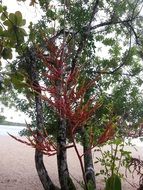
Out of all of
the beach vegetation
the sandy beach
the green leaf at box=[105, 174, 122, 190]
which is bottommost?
the sandy beach

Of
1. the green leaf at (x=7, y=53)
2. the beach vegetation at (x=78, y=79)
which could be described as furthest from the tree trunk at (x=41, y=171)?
the green leaf at (x=7, y=53)

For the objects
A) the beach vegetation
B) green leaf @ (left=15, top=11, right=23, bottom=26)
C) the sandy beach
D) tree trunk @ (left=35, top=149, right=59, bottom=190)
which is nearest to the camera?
the beach vegetation

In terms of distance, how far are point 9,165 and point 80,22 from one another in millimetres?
4490

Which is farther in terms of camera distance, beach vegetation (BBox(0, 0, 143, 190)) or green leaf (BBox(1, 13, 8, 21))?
green leaf (BBox(1, 13, 8, 21))

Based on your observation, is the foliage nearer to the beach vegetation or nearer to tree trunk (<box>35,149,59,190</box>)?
the beach vegetation

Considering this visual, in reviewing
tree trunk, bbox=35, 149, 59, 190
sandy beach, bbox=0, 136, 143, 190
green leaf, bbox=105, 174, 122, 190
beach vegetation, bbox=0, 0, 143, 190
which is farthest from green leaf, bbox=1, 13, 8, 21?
sandy beach, bbox=0, 136, 143, 190

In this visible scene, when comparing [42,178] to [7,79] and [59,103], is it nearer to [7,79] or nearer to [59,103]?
[7,79]

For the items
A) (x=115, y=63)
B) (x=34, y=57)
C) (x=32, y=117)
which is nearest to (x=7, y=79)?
(x=34, y=57)

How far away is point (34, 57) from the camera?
4430mm

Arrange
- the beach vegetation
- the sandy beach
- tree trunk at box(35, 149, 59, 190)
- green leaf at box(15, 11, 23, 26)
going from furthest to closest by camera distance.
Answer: the sandy beach → tree trunk at box(35, 149, 59, 190) → green leaf at box(15, 11, 23, 26) → the beach vegetation

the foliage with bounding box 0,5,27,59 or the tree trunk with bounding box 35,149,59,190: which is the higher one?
the foliage with bounding box 0,5,27,59

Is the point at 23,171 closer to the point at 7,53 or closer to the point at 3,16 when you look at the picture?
the point at 7,53

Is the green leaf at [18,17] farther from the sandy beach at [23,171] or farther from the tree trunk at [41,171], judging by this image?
the sandy beach at [23,171]

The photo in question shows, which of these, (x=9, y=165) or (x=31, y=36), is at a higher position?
(x=31, y=36)
